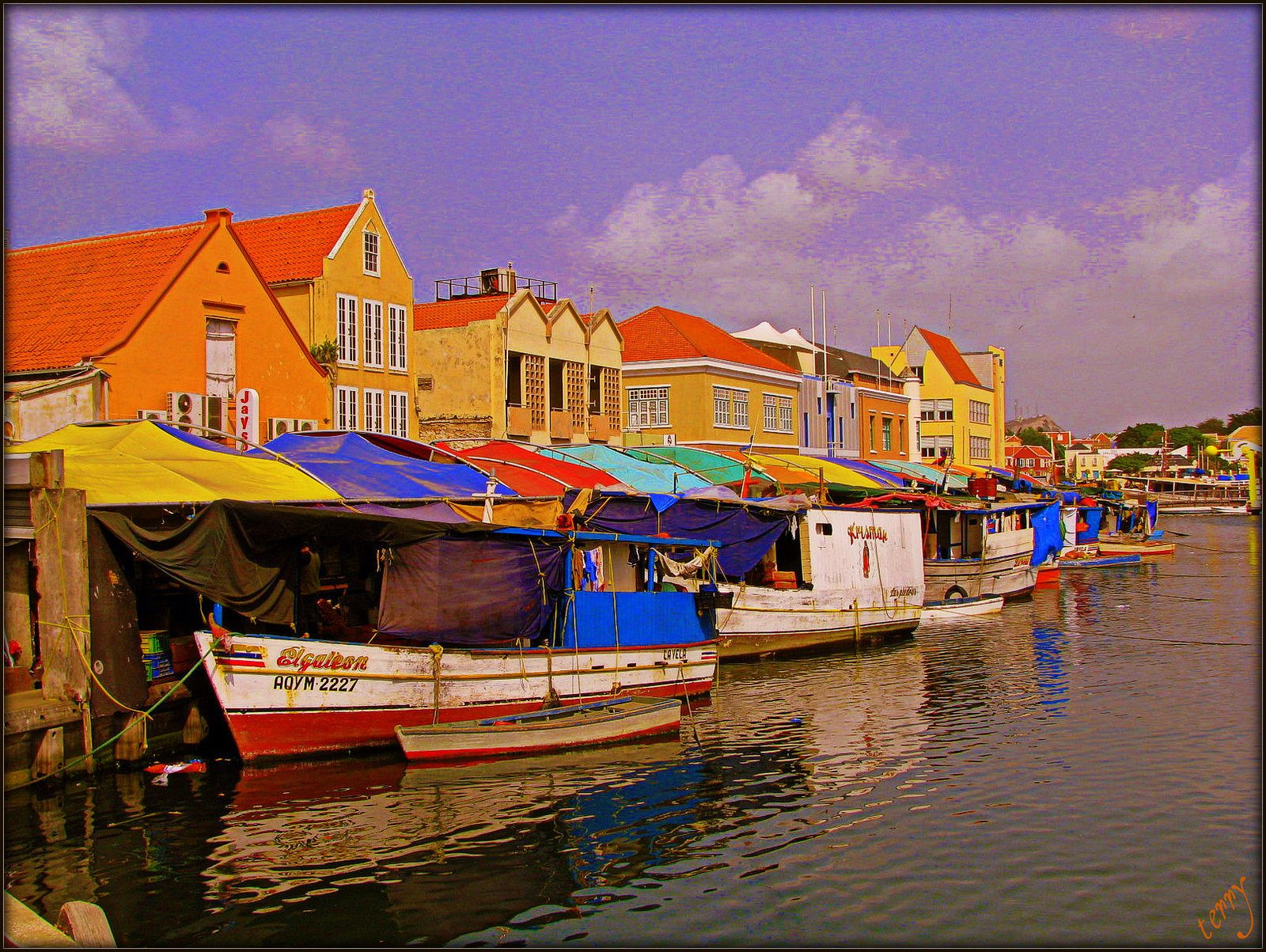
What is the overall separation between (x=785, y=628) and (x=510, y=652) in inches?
473

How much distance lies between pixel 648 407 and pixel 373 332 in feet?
53.2

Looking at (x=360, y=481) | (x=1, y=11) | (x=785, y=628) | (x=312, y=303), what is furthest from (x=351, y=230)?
(x=1, y=11)

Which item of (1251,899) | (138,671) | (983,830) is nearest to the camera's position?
(1251,899)

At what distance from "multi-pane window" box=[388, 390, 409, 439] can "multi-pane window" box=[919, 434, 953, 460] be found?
6482 centimetres

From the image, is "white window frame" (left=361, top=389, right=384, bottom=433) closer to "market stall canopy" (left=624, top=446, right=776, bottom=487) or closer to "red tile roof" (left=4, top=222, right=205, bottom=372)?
"red tile roof" (left=4, top=222, right=205, bottom=372)

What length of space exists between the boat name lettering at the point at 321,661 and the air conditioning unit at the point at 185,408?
12.8 metres

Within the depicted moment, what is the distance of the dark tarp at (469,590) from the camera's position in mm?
18453

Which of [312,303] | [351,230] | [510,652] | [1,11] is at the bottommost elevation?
[510,652]

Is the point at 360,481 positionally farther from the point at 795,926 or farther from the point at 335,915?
the point at 795,926

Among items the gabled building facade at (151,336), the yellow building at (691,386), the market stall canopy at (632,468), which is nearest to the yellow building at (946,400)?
the yellow building at (691,386)

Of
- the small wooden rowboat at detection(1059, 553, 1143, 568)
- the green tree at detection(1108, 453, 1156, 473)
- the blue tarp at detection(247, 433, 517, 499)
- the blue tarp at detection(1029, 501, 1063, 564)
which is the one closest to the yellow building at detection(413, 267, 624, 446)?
the blue tarp at detection(247, 433, 517, 499)

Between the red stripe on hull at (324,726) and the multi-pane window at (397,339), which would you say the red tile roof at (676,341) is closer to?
the multi-pane window at (397,339)

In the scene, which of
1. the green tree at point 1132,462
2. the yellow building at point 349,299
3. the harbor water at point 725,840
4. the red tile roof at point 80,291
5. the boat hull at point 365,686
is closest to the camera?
the harbor water at point 725,840

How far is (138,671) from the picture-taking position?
55.9ft
